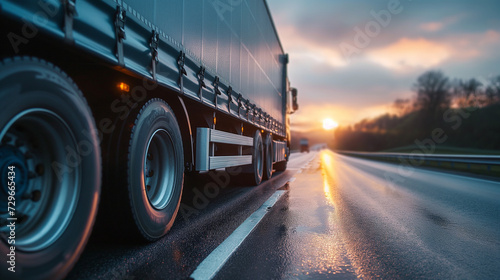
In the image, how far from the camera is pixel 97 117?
2.71 meters

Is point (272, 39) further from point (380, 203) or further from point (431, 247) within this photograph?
point (431, 247)

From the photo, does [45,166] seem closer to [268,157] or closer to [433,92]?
[268,157]

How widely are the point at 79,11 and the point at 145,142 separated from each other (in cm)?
118

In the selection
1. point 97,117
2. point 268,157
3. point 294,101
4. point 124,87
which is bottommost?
point 268,157

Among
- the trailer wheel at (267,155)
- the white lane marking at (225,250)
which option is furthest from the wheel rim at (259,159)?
the white lane marking at (225,250)

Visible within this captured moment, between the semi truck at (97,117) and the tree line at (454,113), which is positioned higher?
the tree line at (454,113)

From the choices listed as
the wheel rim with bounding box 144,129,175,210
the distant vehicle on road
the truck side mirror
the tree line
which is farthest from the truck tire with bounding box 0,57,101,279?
the distant vehicle on road

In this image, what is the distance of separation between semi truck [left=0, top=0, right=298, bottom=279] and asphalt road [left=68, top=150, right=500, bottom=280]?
361 millimetres

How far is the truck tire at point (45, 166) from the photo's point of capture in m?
1.59

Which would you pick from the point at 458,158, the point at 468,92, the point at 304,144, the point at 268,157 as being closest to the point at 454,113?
the point at 468,92

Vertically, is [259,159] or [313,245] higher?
[259,159]

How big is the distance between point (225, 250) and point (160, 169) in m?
1.05

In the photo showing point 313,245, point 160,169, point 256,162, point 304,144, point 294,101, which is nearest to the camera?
point 313,245

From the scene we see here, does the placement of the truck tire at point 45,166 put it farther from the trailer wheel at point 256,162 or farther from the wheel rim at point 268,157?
the wheel rim at point 268,157
